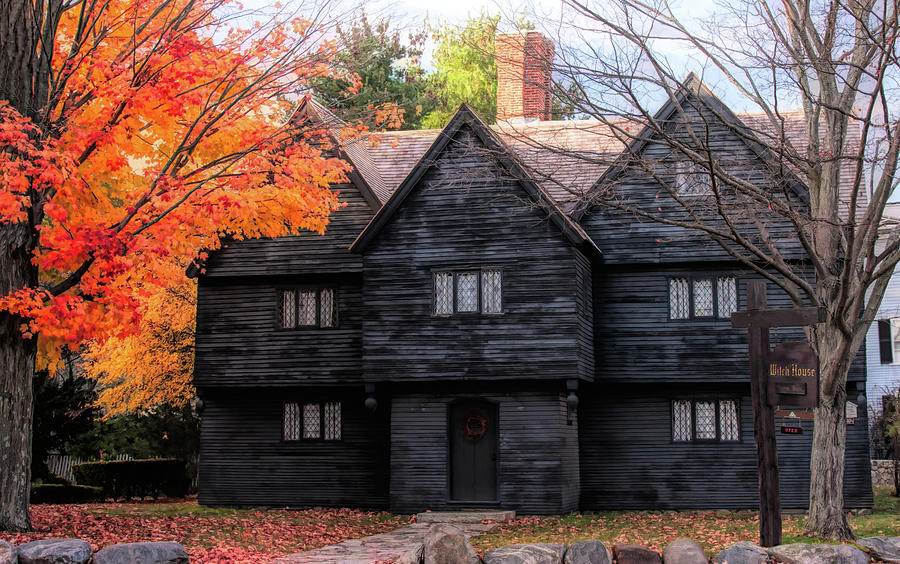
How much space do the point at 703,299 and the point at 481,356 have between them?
576 centimetres

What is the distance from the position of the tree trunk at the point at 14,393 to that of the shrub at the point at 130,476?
12.7 m

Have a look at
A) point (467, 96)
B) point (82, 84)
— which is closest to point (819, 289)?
point (82, 84)

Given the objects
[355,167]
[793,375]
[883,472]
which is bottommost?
[883,472]

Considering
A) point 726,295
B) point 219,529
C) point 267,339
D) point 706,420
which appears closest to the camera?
point 219,529

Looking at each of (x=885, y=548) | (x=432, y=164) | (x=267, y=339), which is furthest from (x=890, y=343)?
(x=885, y=548)

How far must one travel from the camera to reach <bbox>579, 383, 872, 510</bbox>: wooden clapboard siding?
23719mm

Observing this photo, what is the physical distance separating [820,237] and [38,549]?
12.7 m

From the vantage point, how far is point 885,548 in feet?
43.8

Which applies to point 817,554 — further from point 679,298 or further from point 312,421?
point 312,421

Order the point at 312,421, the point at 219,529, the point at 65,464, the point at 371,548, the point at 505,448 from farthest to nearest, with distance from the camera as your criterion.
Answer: the point at 65,464 → the point at 312,421 → the point at 505,448 → the point at 219,529 → the point at 371,548

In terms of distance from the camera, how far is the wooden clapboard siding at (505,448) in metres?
22.7

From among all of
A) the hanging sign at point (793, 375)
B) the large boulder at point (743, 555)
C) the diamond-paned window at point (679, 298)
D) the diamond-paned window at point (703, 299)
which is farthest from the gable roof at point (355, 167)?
the large boulder at point (743, 555)

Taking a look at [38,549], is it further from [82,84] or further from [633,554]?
[82,84]

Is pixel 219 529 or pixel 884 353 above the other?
pixel 884 353
